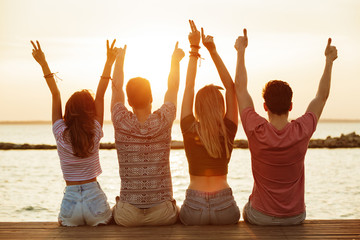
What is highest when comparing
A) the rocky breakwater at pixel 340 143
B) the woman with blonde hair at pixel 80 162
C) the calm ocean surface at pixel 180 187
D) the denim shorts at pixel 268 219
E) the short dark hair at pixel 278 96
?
the short dark hair at pixel 278 96

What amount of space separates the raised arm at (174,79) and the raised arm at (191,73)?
0.09 metres

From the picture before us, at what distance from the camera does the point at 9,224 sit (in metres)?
4.51

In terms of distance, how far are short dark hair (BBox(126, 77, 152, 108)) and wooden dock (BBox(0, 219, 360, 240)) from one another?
42.0 inches

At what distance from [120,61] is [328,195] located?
11.7 meters

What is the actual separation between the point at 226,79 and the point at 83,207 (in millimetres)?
1675

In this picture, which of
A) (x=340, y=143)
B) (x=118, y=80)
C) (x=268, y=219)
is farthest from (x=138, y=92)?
(x=340, y=143)

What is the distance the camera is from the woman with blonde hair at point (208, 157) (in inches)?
166

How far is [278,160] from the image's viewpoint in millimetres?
4098

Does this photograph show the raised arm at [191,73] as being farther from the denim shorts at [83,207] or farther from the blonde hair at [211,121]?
the denim shorts at [83,207]

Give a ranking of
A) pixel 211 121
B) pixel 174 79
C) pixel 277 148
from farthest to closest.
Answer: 1. pixel 174 79
2. pixel 211 121
3. pixel 277 148

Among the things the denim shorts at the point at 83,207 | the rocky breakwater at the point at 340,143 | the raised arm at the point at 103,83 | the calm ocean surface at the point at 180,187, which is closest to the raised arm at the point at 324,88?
the raised arm at the point at 103,83

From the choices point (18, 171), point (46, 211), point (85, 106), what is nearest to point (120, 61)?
point (85, 106)

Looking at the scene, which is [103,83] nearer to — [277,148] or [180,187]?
[277,148]

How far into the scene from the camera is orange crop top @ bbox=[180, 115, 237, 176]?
168 inches
